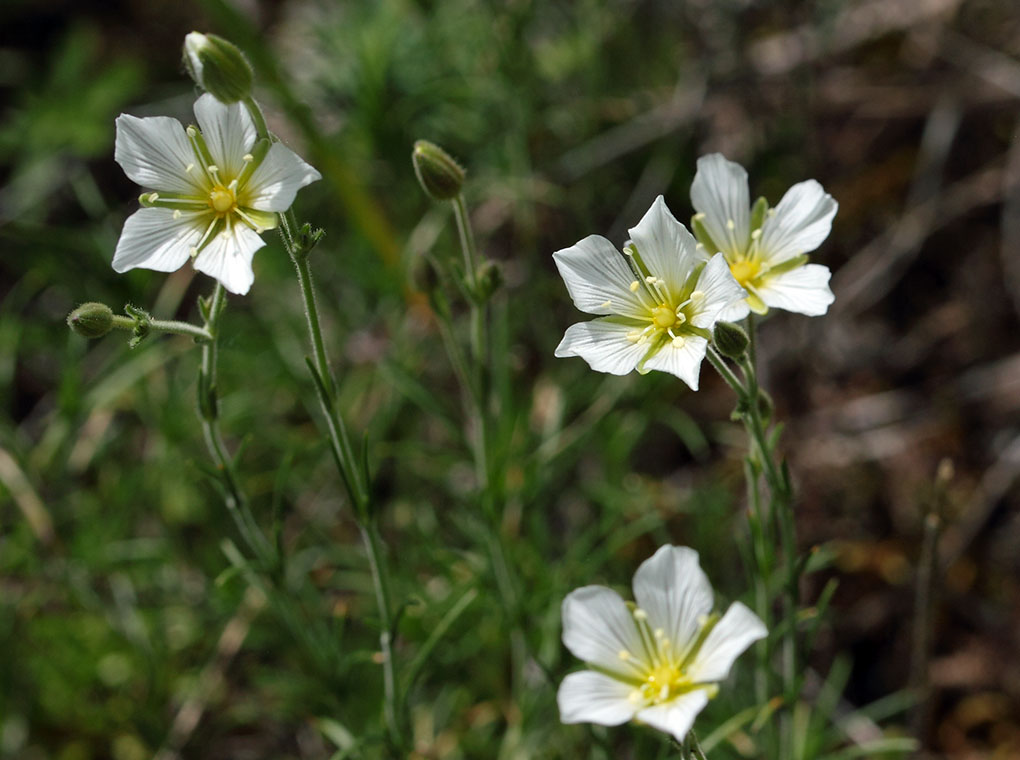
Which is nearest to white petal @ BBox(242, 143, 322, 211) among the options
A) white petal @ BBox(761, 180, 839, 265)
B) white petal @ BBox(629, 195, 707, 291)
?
white petal @ BBox(629, 195, 707, 291)

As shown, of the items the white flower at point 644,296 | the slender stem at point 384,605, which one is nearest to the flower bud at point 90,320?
the slender stem at point 384,605

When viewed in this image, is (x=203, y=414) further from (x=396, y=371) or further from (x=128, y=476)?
(x=128, y=476)

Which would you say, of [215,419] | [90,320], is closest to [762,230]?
[215,419]

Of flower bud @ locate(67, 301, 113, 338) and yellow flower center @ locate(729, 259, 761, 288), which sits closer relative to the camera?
flower bud @ locate(67, 301, 113, 338)

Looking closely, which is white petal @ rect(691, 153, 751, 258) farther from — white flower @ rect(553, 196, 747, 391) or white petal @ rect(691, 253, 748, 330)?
white petal @ rect(691, 253, 748, 330)

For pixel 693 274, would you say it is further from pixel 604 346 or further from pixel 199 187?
pixel 199 187

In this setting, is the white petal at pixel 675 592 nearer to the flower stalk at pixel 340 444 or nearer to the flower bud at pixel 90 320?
the flower stalk at pixel 340 444
